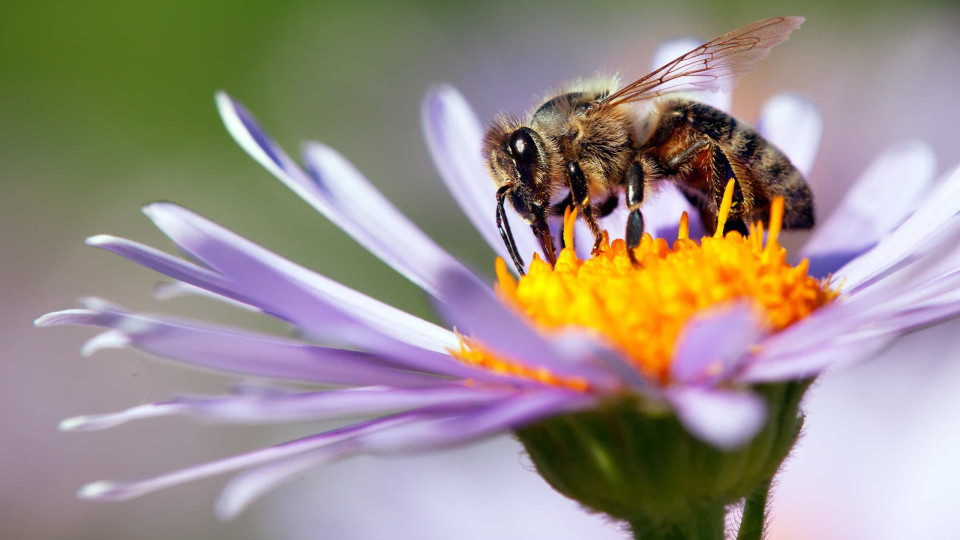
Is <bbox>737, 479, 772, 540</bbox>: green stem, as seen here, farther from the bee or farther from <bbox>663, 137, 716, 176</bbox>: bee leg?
<bbox>663, 137, 716, 176</bbox>: bee leg

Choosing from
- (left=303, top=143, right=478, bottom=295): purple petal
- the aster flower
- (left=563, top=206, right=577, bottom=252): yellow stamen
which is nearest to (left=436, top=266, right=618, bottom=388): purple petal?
the aster flower

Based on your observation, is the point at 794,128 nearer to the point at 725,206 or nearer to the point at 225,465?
the point at 725,206

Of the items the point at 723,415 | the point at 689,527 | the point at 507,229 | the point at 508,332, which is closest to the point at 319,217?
the point at 507,229

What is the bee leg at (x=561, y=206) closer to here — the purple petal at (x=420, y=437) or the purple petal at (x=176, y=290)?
the purple petal at (x=176, y=290)

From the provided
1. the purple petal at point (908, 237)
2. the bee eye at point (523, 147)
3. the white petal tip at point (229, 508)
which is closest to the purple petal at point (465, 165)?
the bee eye at point (523, 147)

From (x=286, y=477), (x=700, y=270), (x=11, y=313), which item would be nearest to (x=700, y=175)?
(x=700, y=270)

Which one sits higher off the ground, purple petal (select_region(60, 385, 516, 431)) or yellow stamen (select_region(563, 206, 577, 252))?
yellow stamen (select_region(563, 206, 577, 252))
